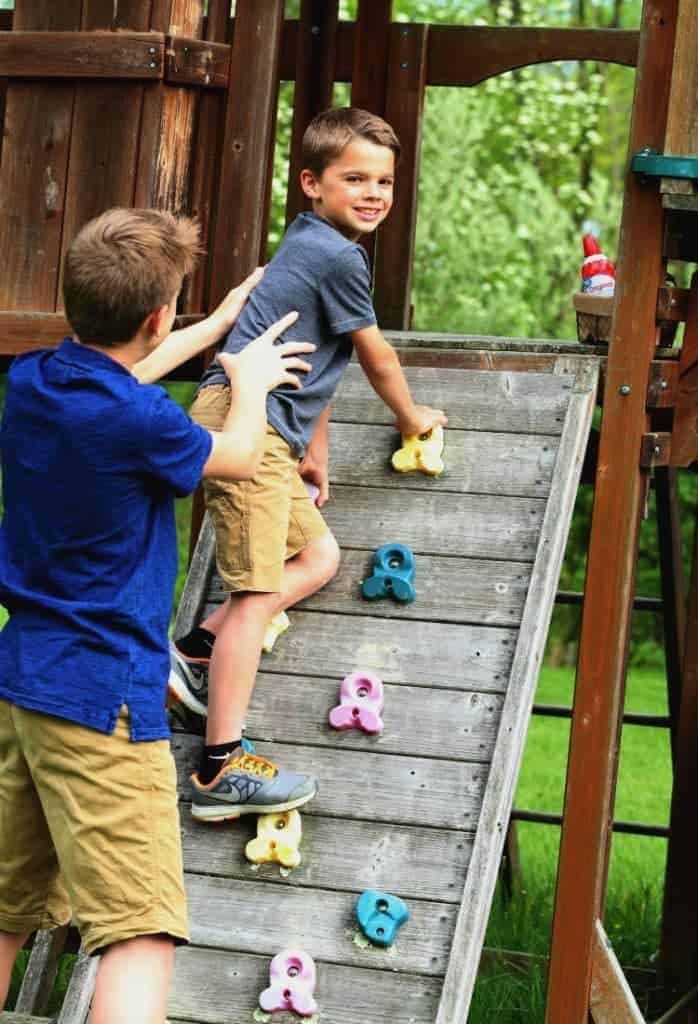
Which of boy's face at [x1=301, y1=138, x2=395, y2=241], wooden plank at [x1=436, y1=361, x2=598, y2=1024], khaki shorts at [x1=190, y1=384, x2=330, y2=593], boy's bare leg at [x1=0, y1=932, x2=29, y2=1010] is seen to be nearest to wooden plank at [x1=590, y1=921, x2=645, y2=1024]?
wooden plank at [x1=436, y1=361, x2=598, y2=1024]

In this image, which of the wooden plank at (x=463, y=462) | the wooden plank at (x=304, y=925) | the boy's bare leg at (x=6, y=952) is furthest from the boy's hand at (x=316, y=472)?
the boy's bare leg at (x=6, y=952)

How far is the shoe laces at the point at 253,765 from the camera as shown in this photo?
3932mm

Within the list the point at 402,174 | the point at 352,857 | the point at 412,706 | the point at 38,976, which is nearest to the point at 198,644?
the point at 412,706

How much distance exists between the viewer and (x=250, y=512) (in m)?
3.99

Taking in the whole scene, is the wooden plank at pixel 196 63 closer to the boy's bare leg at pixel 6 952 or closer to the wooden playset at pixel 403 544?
the wooden playset at pixel 403 544

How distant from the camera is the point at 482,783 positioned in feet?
13.0

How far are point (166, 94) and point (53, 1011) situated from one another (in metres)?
3.06

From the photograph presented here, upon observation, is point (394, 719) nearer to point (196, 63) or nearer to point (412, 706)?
point (412, 706)

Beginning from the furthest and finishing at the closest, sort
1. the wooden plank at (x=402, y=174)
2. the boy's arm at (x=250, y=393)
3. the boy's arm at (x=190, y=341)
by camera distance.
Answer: the wooden plank at (x=402, y=174)
the boy's arm at (x=190, y=341)
the boy's arm at (x=250, y=393)

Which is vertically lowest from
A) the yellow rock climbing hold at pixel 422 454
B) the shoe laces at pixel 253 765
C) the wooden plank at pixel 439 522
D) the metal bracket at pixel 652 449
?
the shoe laces at pixel 253 765

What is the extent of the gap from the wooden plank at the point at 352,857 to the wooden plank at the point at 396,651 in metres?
0.40

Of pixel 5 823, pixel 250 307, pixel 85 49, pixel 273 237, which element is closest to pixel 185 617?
pixel 250 307

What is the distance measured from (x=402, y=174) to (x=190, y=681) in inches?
107

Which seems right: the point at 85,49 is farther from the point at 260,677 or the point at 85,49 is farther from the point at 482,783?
the point at 482,783
